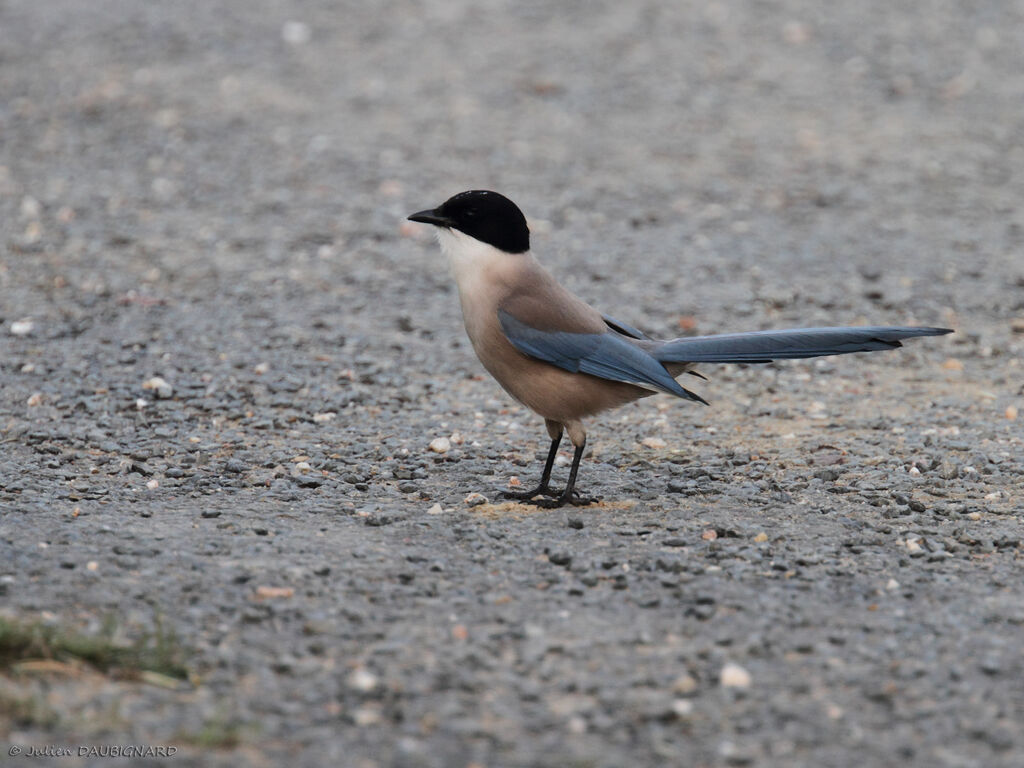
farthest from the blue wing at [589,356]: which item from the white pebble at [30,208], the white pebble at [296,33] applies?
the white pebble at [296,33]

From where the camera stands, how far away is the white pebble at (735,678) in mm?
3791

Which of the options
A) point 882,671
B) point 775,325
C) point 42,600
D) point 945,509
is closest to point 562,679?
point 882,671

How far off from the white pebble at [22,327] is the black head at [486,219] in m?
2.92

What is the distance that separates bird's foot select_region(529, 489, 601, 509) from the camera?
5.29 m

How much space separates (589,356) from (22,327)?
362cm

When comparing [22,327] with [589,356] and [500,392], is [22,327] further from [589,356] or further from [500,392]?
[589,356]

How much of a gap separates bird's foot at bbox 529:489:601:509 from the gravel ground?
0.29 ft

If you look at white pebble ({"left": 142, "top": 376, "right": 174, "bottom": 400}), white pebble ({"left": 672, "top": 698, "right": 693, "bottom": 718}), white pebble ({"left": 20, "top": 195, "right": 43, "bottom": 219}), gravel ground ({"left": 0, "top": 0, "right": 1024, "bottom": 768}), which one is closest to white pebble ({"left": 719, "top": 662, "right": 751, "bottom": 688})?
gravel ground ({"left": 0, "top": 0, "right": 1024, "bottom": 768})

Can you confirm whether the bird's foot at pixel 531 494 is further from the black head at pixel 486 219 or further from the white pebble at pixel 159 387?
the white pebble at pixel 159 387

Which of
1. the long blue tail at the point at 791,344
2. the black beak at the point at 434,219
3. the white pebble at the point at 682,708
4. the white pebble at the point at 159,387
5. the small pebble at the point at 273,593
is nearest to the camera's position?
the white pebble at the point at 682,708

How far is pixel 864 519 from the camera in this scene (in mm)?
5148

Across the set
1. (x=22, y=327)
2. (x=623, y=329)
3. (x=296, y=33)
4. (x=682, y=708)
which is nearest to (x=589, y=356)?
(x=623, y=329)

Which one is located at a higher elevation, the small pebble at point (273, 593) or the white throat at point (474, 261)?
the white throat at point (474, 261)

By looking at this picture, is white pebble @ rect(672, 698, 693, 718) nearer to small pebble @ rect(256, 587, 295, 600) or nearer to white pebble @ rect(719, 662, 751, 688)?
white pebble @ rect(719, 662, 751, 688)
